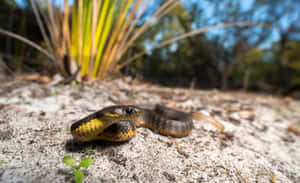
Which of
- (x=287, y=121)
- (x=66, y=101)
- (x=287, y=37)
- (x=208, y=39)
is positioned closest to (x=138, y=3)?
(x=66, y=101)

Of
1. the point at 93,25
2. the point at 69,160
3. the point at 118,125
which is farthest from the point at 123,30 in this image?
the point at 69,160

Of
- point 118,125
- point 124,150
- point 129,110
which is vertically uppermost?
point 129,110

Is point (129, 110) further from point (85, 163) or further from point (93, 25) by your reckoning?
point (93, 25)

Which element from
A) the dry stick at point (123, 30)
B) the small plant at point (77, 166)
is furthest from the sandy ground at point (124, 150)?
the dry stick at point (123, 30)

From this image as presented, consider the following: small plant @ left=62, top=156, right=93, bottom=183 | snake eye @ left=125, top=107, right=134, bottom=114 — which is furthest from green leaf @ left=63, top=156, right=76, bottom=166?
snake eye @ left=125, top=107, right=134, bottom=114

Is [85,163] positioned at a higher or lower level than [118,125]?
lower

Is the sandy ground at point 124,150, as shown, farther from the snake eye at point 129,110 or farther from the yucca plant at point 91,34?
the yucca plant at point 91,34
